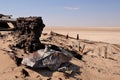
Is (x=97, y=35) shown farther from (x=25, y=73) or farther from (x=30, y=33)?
(x=25, y=73)

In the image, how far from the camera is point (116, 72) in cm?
1054

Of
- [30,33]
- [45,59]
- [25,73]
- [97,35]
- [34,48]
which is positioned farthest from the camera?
[97,35]

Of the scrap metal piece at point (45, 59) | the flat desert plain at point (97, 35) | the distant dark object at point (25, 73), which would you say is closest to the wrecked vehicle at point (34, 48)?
the scrap metal piece at point (45, 59)

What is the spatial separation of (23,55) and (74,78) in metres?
2.09

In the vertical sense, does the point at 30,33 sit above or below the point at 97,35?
above

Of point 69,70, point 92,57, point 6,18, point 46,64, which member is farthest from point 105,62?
point 6,18

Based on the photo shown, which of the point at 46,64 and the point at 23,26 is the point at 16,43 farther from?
the point at 46,64

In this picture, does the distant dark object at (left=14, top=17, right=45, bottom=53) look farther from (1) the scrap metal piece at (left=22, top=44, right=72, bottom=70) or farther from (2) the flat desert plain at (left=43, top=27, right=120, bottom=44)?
(2) the flat desert plain at (left=43, top=27, right=120, bottom=44)

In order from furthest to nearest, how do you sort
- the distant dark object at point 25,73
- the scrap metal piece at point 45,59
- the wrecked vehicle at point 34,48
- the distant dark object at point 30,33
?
1. the distant dark object at point 30,33
2. the wrecked vehicle at point 34,48
3. the scrap metal piece at point 45,59
4. the distant dark object at point 25,73

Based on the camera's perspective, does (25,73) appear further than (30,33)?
No

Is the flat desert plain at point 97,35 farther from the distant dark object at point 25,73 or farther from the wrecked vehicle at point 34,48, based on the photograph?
the distant dark object at point 25,73

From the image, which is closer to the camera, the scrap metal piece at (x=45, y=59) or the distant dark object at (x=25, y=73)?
the distant dark object at (x=25, y=73)

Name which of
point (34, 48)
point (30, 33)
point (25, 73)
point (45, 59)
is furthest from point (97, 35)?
point (25, 73)

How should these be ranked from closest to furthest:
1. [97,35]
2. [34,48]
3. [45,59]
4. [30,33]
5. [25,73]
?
1. [25,73]
2. [45,59]
3. [34,48]
4. [30,33]
5. [97,35]
